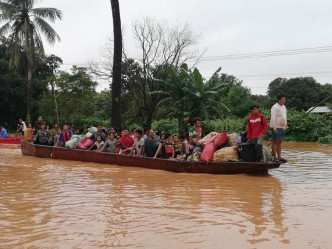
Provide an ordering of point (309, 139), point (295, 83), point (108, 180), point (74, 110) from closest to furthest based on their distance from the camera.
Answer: point (108, 180) → point (309, 139) → point (74, 110) → point (295, 83)

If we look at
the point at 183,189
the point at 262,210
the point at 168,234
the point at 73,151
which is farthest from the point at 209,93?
the point at 168,234

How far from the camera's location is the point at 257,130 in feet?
28.2

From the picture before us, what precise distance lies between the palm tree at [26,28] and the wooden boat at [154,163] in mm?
12060

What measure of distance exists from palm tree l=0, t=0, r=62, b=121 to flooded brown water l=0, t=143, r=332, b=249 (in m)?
17.3

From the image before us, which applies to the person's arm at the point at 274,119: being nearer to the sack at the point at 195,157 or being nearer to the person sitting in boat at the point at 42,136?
the sack at the point at 195,157

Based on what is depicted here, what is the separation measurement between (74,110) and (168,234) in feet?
87.2

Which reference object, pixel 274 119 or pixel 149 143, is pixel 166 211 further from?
pixel 149 143

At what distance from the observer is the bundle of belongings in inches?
344

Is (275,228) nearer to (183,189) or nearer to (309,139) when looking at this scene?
(183,189)

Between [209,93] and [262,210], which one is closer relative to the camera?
[262,210]

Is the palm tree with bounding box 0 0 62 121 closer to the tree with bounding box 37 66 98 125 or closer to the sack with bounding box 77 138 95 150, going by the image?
the tree with bounding box 37 66 98 125

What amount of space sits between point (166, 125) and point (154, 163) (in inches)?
717

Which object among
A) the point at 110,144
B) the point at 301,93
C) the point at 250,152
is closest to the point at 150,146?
the point at 110,144

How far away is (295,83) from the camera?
4456 centimetres
